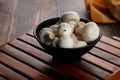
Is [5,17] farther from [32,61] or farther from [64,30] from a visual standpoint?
[64,30]

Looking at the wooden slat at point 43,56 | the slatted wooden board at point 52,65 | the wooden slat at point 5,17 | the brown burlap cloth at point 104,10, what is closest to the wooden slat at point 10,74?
the slatted wooden board at point 52,65

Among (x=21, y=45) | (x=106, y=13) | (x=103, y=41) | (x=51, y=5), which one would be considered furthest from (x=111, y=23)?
(x=21, y=45)

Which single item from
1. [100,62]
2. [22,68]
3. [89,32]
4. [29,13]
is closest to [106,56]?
[100,62]

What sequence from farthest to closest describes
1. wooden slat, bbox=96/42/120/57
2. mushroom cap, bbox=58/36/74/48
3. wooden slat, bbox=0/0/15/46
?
1. wooden slat, bbox=0/0/15/46
2. wooden slat, bbox=96/42/120/57
3. mushroom cap, bbox=58/36/74/48

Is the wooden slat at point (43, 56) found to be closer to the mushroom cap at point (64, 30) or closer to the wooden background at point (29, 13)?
the mushroom cap at point (64, 30)

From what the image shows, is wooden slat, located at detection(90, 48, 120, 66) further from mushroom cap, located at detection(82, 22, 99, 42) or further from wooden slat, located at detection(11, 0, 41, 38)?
wooden slat, located at detection(11, 0, 41, 38)

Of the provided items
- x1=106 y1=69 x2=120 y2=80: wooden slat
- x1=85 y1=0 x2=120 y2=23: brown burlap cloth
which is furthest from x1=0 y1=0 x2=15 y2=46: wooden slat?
x1=106 y1=69 x2=120 y2=80: wooden slat

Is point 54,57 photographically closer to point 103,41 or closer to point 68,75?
point 68,75
